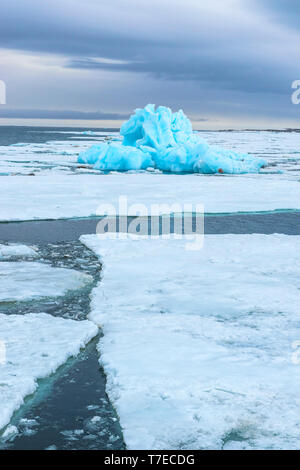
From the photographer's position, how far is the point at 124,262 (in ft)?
19.9

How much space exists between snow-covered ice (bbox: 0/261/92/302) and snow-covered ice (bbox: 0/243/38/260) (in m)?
0.39

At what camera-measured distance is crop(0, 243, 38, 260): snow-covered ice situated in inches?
248

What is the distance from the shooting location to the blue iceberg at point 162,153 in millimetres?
19672

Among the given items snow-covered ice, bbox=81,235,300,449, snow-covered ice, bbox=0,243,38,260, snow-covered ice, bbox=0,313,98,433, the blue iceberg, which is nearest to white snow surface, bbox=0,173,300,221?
snow-covered ice, bbox=0,243,38,260

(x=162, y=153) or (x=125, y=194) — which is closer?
(x=125, y=194)

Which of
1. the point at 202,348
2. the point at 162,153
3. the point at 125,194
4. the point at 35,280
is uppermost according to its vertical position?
the point at 162,153

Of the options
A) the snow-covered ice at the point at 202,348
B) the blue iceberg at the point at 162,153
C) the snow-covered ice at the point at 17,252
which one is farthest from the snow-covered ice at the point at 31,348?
the blue iceberg at the point at 162,153

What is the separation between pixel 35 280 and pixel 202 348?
2.21m

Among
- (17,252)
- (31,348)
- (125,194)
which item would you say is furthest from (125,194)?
(31,348)

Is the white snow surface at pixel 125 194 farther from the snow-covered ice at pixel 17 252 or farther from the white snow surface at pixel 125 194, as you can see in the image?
the snow-covered ice at pixel 17 252

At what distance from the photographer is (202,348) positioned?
357 centimetres

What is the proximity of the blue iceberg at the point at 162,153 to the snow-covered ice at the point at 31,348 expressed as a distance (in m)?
16.0

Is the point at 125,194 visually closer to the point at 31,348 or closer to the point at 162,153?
the point at 31,348
